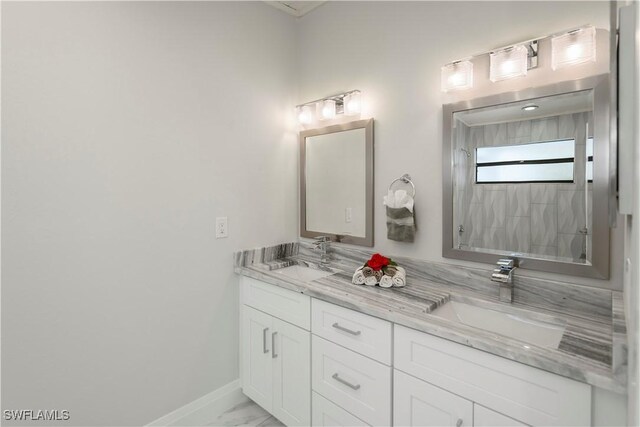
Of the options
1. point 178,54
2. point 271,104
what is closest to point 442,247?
point 271,104

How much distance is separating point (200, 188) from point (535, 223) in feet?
5.49

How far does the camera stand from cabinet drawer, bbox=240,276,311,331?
1.66 metres

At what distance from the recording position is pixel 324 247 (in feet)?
7.00

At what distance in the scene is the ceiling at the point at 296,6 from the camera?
2242 millimetres

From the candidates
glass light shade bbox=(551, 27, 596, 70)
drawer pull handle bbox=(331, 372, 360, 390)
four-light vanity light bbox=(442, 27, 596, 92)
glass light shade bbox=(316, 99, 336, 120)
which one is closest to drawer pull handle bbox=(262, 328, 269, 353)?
drawer pull handle bbox=(331, 372, 360, 390)

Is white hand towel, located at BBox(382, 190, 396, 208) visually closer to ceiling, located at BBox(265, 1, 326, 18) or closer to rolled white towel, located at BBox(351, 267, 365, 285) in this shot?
rolled white towel, located at BBox(351, 267, 365, 285)

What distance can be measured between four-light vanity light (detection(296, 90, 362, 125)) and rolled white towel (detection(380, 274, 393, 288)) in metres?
1.02

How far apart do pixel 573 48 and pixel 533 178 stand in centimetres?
51

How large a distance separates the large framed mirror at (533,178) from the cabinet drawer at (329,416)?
0.87 meters

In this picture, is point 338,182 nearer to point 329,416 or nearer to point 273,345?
point 273,345

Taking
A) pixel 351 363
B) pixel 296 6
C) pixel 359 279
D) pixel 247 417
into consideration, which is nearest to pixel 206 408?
pixel 247 417

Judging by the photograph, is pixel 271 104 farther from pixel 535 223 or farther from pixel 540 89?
pixel 535 223

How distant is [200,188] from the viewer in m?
1.91

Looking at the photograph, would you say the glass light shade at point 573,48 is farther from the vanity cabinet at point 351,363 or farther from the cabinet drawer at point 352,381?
the cabinet drawer at point 352,381
